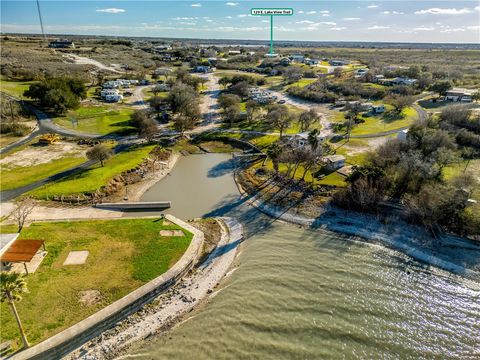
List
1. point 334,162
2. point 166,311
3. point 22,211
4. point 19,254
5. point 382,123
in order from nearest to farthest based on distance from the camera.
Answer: point 166,311 < point 19,254 < point 22,211 < point 334,162 < point 382,123

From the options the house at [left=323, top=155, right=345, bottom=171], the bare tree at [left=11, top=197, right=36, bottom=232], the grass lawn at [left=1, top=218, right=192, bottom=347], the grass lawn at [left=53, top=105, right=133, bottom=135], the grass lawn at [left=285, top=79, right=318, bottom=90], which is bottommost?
the grass lawn at [left=1, top=218, right=192, bottom=347]

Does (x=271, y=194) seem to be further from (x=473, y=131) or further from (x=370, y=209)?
(x=473, y=131)

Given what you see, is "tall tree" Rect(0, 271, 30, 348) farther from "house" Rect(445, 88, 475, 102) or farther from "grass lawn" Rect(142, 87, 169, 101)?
"house" Rect(445, 88, 475, 102)

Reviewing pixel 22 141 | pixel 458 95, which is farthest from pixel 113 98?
pixel 458 95

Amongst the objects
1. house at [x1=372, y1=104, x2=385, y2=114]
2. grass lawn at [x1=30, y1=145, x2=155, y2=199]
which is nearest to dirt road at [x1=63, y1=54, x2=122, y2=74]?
grass lawn at [x1=30, y1=145, x2=155, y2=199]

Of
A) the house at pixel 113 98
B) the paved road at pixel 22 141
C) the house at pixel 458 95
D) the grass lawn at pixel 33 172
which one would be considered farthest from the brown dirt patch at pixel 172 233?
the house at pixel 458 95

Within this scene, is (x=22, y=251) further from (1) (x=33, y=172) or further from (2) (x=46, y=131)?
(2) (x=46, y=131)
